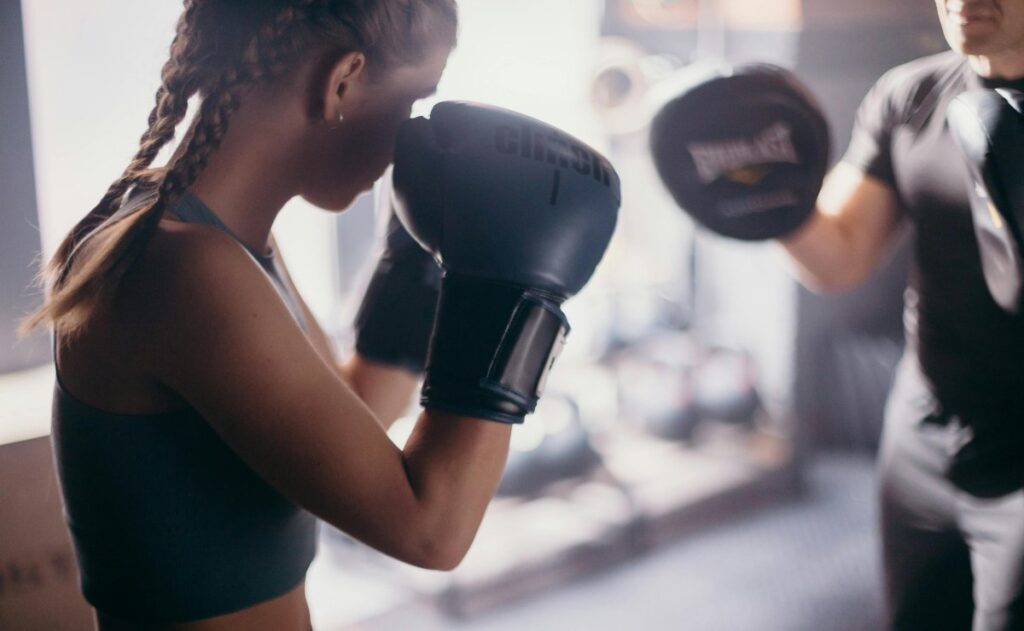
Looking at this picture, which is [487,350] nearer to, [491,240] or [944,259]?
[491,240]

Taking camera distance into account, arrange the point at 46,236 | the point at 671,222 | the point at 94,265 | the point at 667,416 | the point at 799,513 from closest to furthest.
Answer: the point at 94,265, the point at 46,236, the point at 799,513, the point at 667,416, the point at 671,222

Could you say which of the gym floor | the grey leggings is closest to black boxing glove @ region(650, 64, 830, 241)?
the grey leggings

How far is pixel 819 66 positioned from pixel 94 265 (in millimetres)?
3169

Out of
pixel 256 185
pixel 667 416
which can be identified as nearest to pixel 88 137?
pixel 256 185

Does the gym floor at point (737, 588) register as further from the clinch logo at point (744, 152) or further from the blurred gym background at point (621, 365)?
the clinch logo at point (744, 152)

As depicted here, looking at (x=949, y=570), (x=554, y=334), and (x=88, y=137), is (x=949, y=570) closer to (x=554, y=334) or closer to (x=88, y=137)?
(x=554, y=334)

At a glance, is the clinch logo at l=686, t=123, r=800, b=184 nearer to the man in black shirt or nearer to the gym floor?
the man in black shirt

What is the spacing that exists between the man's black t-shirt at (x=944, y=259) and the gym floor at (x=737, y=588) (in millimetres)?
987

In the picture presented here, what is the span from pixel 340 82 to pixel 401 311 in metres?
0.38

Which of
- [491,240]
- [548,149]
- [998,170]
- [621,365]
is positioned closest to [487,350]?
[491,240]

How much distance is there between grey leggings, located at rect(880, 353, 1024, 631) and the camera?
1.36 metres

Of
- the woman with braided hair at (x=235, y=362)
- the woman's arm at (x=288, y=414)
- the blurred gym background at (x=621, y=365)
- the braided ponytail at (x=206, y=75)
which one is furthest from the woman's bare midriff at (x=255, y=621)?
the blurred gym background at (x=621, y=365)

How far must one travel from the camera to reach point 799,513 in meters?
3.17

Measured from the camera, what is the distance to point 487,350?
0.95 meters
